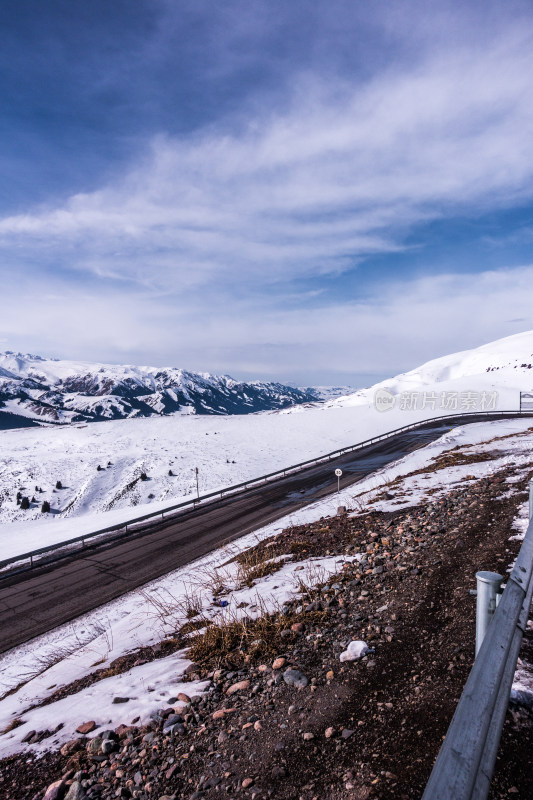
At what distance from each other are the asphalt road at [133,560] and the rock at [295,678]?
37.2ft

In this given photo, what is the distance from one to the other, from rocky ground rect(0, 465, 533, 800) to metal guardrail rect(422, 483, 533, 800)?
1.04 meters

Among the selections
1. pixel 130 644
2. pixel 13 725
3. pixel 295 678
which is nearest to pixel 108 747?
pixel 295 678

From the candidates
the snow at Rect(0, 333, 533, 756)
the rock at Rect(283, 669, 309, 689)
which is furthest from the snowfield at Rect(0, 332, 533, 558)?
the rock at Rect(283, 669, 309, 689)

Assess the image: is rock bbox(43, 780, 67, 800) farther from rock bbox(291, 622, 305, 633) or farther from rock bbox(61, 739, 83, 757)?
rock bbox(291, 622, 305, 633)

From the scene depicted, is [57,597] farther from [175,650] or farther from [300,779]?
[300,779]

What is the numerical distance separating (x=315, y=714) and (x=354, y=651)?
1.09 meters

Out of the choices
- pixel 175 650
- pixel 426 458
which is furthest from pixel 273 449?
pixel 175 650

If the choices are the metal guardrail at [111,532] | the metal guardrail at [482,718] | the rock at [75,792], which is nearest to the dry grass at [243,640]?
the rock at [75,792]

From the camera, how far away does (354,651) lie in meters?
4.76

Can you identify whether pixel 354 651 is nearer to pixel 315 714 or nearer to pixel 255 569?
pixel 315 714

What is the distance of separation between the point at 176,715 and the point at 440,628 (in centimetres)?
332

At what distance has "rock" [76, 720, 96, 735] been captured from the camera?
452 centimetres

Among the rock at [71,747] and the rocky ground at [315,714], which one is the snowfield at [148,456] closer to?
the rock at [71,747]

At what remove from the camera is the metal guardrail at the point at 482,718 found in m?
1.48
